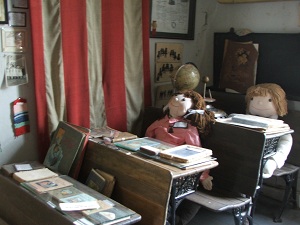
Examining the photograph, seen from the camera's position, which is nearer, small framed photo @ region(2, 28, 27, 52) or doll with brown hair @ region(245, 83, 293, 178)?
small framed photo @ region(2, 28, 27, 52)

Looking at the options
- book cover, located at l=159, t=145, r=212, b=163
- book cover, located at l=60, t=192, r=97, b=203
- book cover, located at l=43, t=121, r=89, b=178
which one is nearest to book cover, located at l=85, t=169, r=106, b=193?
book cover, located at l=43, t=121, r=89, b=178

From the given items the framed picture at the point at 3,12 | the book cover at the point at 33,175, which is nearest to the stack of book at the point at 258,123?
the book cover at the point at 33,175

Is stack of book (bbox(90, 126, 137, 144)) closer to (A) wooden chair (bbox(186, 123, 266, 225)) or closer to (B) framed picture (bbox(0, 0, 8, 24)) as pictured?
(A) wooden chair (bbox(186, 123, 266, 225))

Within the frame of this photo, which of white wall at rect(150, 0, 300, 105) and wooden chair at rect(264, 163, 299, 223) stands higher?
white wall at rect(150, 0, 300, 105)

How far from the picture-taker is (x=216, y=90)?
10.3 feet

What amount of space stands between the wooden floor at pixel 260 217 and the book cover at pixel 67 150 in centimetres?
98

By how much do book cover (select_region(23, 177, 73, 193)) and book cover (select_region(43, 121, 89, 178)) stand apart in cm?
19

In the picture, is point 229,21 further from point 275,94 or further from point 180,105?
point 180,105

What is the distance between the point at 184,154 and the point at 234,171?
0.48 metres

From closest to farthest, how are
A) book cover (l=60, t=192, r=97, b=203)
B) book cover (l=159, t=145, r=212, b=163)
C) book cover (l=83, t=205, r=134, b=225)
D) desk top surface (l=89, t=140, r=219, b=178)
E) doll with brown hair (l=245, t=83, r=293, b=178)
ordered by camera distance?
book cover (l=83, t=205, r=134, b=225) < book cover (l=60, t=192, r=97, b=203) < desk top surface (l=89, t=140, r=219, b=178) < book cover (l=159, t=145, r=212, b=163) < doll with brown hair (l=245, t=83, r=293, b=178)

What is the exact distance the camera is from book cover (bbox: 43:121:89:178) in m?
1.98

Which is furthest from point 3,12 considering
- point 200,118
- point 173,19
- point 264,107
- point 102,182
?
point 264,107

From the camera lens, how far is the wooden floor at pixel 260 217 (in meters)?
2.54

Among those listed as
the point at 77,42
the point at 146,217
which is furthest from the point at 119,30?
the point at 146,217
